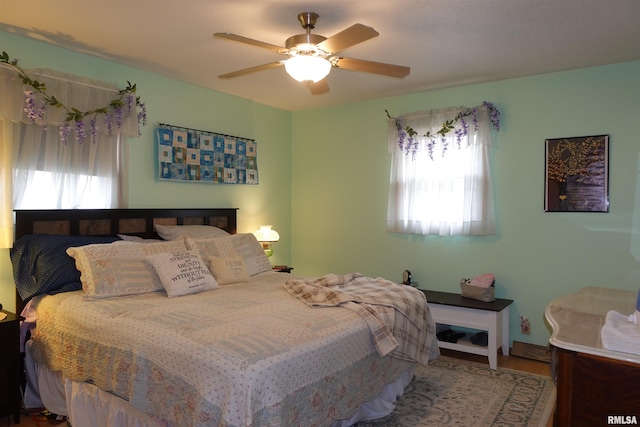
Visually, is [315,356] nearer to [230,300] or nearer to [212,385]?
[212,385]

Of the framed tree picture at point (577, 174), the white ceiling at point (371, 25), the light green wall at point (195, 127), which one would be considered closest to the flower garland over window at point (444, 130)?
the white ceiling at point (371, 25)

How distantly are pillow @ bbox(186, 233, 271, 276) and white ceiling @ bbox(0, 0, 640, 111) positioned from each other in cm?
149

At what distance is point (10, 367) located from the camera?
2602mm

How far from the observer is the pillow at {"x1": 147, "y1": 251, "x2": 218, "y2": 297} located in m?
2.86

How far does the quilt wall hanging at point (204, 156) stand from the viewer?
13.1ft

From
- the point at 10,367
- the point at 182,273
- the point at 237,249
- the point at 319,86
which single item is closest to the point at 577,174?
the point at 319,86

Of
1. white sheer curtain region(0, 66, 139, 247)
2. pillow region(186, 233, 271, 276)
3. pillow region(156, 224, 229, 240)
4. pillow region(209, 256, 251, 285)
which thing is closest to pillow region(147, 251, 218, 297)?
pillow region(209, 256, 251, 285)

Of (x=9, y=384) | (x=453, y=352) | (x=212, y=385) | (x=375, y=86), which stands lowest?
(x=453, y=352)

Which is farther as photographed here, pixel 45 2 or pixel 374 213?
pixel 374 213

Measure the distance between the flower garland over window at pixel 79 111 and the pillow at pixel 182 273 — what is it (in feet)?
4.11

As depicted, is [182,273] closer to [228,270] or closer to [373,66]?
[228,270]

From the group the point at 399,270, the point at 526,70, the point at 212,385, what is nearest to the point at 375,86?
the point at 526,70

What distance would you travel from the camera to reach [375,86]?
4312 millimetres

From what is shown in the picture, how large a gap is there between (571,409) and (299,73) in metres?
2.04
